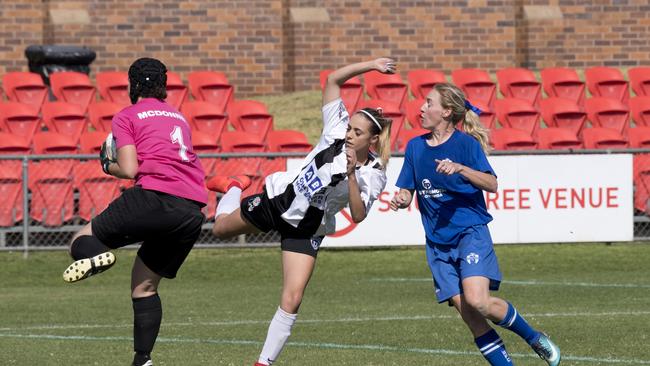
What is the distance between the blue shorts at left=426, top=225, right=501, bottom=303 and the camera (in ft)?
27.4

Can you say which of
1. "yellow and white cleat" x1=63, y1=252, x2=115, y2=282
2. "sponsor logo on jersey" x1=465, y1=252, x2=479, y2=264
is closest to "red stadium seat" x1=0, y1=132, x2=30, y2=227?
"yellow and white cleat" x1=63, y1=252, x2=115, y2=282

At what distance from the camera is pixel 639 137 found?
65.3ft

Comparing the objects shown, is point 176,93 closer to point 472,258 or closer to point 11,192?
point 11,192

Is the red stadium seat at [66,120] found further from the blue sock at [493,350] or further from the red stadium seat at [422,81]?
the blue sock at [493,350]

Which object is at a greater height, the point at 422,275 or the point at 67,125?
the point at 67,125

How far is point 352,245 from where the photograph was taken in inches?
690

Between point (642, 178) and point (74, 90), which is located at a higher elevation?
point (74, 90)

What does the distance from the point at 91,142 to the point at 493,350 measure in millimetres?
10661

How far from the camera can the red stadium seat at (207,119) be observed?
19719 mm

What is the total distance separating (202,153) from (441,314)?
5.50m

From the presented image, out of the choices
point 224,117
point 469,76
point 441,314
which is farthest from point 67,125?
point 441,314

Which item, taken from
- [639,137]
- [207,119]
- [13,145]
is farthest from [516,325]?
[639,137]

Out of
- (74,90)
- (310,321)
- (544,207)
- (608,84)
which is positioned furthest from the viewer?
(608,84)

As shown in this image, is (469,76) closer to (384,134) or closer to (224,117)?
(224,117)
